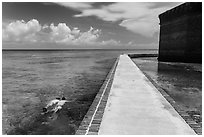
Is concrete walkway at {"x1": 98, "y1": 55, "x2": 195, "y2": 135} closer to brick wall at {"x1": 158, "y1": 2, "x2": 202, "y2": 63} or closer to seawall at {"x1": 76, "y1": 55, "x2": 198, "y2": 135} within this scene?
seawall at {"x1": 76, "y1": 55, "x2": 198, "y2": 135}

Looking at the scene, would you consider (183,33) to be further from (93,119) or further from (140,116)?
(93,119)

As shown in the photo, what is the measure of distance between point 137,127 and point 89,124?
1025mm

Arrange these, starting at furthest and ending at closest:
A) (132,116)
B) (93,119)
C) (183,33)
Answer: (183,33)
(132,116)
(93,119)

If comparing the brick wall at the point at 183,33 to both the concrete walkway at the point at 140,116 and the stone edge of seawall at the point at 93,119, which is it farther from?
the stone edge of seawall at the point at 93,119

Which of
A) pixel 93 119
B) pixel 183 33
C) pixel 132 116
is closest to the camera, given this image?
pixel 93 119

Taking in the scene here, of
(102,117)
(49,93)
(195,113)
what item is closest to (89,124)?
(102,117)

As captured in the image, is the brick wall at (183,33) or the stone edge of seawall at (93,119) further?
the brick wall at (183,33)

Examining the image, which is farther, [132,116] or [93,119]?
[132,116]

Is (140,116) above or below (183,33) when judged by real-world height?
below

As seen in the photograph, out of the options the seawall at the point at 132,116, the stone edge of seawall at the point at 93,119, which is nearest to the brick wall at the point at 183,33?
the seawall at the point at 132,116

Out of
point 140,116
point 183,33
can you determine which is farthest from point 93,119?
point 183,33

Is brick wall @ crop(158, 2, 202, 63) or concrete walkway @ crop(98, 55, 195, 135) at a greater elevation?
brick wall @ crop(158, 2, 202, 63)

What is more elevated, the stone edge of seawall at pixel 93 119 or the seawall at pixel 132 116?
the stone edge of seawall at pixel 93 119

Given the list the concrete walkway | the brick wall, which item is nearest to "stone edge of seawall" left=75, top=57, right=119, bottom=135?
the concrete walkway
